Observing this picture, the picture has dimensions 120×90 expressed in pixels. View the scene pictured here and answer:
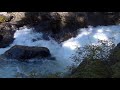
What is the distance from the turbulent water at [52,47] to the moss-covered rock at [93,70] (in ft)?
1.89

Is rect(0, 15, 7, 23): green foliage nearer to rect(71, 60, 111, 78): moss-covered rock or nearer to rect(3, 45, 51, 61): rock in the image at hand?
rect(3, 45, 51, 61): rock

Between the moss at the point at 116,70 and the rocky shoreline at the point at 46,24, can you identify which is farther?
the rocky shoreline at the point at 46,24

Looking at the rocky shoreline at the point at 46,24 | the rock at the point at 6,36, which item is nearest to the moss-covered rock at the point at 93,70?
the rocky shoreline at the point at 46,24

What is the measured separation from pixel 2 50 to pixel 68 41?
1550mm

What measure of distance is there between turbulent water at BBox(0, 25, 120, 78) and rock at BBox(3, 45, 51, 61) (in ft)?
0.38

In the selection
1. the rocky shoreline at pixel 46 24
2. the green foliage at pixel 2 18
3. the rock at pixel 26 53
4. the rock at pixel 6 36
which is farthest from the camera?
the green foliage at pixel 2 18

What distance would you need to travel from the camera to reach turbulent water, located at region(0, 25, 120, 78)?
16.0 ft

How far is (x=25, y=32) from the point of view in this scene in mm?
6582

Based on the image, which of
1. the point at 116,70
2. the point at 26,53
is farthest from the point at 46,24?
the point at 116,70

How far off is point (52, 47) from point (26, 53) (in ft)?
2.73

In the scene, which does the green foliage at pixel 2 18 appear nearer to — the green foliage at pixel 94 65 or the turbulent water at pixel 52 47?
the turbulent water at pixel 52 47

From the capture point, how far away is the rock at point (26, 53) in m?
5.39
